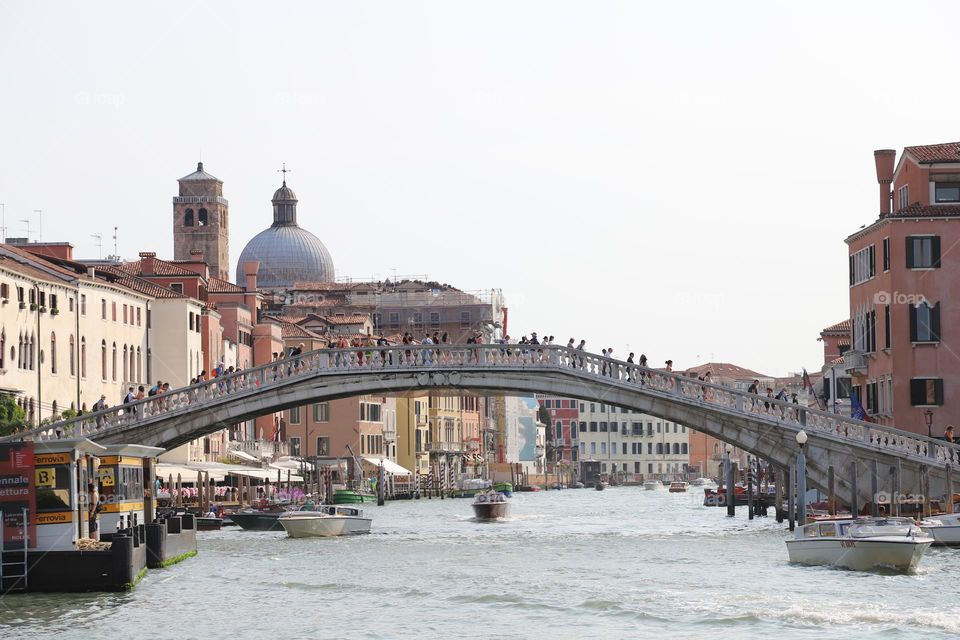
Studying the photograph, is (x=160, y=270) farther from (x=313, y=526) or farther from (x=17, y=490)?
(x=17, y=490)

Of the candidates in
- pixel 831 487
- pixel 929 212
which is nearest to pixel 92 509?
pixel 831 487

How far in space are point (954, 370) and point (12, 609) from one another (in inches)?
998

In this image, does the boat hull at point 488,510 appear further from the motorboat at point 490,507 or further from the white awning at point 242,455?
the white awning at point 242,455

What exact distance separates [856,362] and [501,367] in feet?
33.1

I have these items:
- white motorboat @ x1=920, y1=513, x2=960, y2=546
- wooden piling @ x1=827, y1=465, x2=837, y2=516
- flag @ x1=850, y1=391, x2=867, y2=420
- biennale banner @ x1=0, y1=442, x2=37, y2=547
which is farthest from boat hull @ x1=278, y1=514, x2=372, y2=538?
biennale banner @ x1=0, y1=442, x2=37, y2=547

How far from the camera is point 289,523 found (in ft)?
155

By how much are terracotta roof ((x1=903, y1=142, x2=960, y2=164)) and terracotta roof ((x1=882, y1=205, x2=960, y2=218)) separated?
0.96 ft

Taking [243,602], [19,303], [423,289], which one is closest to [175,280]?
[19,303]

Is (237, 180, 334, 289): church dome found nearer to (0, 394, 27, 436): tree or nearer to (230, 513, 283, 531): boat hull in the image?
(230, 513, 283, 531): boat hull

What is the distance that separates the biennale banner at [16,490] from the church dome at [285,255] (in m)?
92.9

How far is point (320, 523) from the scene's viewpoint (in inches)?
1874

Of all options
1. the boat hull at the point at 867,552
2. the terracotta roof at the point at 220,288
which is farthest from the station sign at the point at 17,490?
the terracotta roof at the point at 220,288

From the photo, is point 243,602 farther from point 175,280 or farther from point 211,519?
point 175,280

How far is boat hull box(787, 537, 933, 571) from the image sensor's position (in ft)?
104
